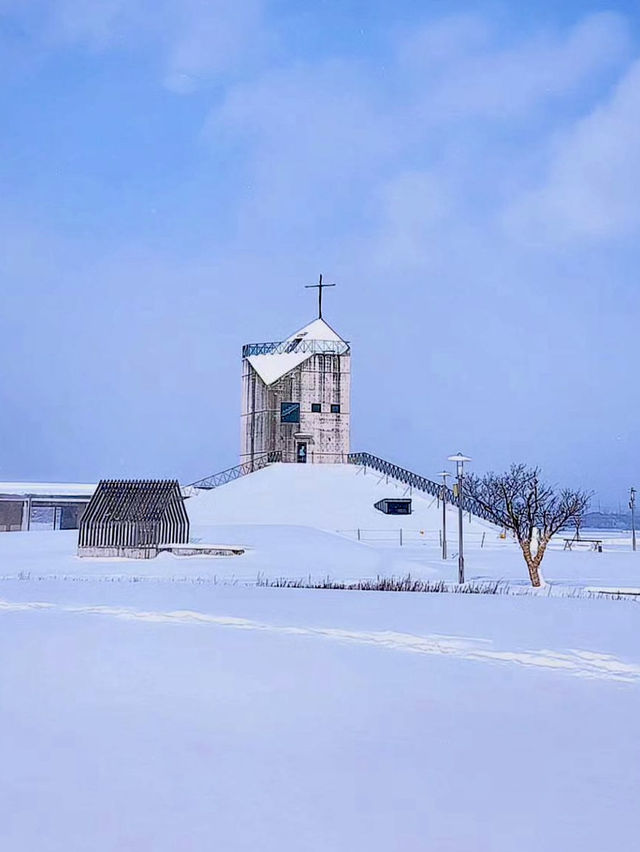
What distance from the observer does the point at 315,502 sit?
185 feet

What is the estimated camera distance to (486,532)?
51406mm

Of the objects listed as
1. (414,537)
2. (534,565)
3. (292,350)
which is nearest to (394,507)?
(414,537)

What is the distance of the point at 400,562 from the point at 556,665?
21578 mm

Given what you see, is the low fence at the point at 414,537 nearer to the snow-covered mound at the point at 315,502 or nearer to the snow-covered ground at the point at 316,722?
the snow-covered mound at the point at 315,502

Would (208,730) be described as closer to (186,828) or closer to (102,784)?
(102,784)

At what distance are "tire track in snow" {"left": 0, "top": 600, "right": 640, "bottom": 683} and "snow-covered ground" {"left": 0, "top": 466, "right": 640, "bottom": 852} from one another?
2.2 inches

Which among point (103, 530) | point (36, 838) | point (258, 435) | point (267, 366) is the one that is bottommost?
point (36, 838)

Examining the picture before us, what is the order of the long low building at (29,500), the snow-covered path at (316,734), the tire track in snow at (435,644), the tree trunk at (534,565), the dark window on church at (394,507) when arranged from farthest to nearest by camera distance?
the long low building at (29,500)
the dark window on church at (394,507)
the tree trunk at (534,565)
the tire track in snow at (435,644)
the snow-covered path at (316,734)

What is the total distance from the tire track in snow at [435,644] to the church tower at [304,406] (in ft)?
173

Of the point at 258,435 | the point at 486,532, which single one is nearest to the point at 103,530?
Answer: the point at 486,532

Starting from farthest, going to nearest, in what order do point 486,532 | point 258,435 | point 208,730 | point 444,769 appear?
point 258,435 < point 486,532 < point 208,730 < point 444,769

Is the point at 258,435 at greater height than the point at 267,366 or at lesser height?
lesser

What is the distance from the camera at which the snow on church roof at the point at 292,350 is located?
68.1 m

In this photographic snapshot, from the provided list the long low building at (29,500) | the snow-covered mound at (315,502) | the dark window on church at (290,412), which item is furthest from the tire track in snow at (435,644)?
the dark window on church at (290,412)
